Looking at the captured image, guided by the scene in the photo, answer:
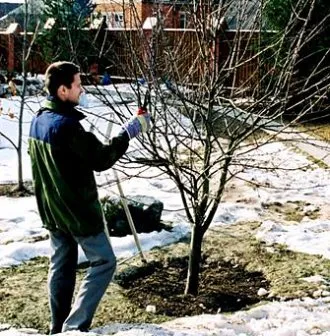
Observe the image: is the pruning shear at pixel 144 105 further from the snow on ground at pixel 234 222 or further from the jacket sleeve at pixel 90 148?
the snow on ground at pixel 234 222

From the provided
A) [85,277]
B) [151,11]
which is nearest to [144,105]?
[85,277]

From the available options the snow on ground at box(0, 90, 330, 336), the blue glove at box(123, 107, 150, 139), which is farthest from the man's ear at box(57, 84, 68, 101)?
the snow on ground at box(0, 90, 330, 336)

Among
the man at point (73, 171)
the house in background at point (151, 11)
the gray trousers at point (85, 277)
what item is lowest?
the gray trousers at point (85, 277)

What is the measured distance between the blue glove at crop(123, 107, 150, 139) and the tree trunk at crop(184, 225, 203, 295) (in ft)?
4.61

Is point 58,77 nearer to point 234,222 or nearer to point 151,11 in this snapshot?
point 151,11

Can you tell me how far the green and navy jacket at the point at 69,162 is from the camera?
378 centimetres

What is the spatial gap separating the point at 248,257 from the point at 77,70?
2.87 m

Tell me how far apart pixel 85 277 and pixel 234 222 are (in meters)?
3.53

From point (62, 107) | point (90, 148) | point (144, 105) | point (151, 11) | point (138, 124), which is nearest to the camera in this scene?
point (90, 148)

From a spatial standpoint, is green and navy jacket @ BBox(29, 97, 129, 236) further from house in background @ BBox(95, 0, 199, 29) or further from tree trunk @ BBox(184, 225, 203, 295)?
tree trunk @ BBox(184, 225, 203, 295)

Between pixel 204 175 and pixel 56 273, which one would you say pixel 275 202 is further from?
pixel 56 273

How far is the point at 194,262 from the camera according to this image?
523cm

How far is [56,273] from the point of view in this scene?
4.16 m

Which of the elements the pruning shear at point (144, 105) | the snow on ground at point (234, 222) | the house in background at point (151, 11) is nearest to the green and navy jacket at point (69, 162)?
the pruning shear at point (144, 105)
